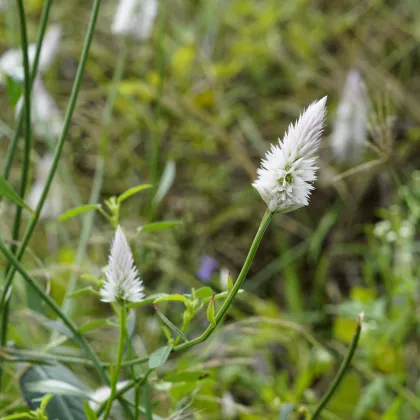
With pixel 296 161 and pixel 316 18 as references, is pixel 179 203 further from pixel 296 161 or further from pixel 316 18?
pixel 296 161

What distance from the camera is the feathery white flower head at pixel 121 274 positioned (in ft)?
1.25

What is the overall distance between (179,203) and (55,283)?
1.00 feet

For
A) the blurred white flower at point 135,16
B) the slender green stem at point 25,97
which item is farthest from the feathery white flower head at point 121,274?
the blurred white flower at point 135,16

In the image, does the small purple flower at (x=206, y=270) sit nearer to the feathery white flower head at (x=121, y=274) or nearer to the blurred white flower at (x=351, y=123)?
the blurred white flower at (x=351, y=123)

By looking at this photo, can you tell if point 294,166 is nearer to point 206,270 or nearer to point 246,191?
point 206,270

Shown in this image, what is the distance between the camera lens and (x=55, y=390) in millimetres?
467

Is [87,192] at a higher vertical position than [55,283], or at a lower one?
higher

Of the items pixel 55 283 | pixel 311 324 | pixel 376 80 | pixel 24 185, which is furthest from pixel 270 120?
pixel 24 185

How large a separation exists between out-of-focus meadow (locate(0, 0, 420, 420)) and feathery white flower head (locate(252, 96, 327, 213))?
0.39m

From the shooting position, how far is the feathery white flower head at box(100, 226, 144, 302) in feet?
1.25

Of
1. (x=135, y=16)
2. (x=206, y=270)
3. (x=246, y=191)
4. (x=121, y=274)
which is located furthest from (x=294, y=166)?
(x=246, y=191)

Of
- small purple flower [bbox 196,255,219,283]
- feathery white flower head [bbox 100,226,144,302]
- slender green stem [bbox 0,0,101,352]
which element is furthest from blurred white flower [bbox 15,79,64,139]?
feathery white flower head [bbox 100,226,144,302]

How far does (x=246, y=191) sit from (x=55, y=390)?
2.65 ft

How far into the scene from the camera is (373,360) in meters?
0.89
